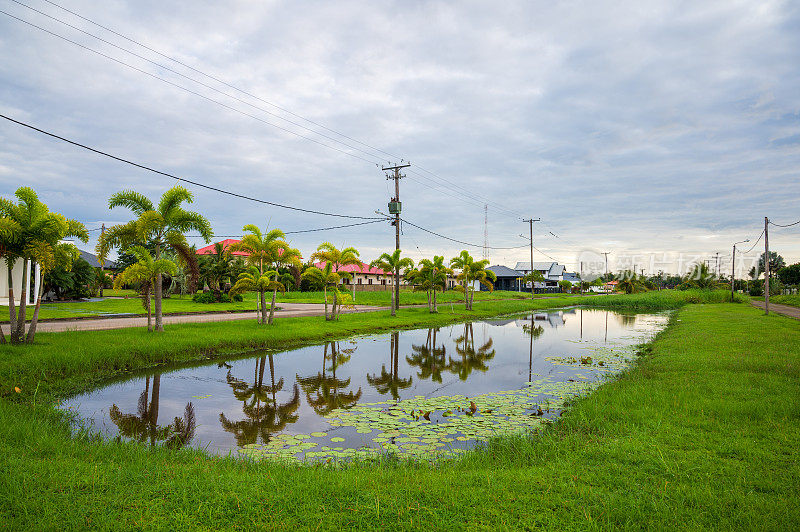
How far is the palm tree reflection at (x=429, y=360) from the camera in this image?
14.4 m

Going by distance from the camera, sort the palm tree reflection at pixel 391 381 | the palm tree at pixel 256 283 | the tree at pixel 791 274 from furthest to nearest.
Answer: the tree at pixel 791 274 → the palm tree at pixel 256 283 → the palm tree reflection at pixel 391 381

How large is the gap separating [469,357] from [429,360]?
73.0 inches

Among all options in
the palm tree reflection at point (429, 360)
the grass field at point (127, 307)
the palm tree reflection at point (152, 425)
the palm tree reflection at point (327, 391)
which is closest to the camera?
the palm tree reflection at point (152, 425)

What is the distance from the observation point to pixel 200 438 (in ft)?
26.3

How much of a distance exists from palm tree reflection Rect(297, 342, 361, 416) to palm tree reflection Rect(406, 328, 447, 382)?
2.70 meters

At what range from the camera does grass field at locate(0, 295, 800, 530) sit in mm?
4203

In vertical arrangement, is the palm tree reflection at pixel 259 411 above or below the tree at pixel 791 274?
below

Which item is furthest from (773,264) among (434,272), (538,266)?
(434,272)

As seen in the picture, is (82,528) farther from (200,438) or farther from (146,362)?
(146,362)

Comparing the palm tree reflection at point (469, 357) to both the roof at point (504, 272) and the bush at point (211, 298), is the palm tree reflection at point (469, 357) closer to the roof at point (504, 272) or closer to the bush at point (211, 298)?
the bush at point (211, 298)

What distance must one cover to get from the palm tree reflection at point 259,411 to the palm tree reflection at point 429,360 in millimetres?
4491

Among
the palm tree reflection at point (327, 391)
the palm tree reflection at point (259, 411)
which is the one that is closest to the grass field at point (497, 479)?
the palm tree reflection at point (259, 411)

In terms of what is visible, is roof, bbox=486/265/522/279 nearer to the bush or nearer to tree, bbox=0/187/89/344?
the bush

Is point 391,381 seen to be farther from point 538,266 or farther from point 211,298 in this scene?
point 538,266
